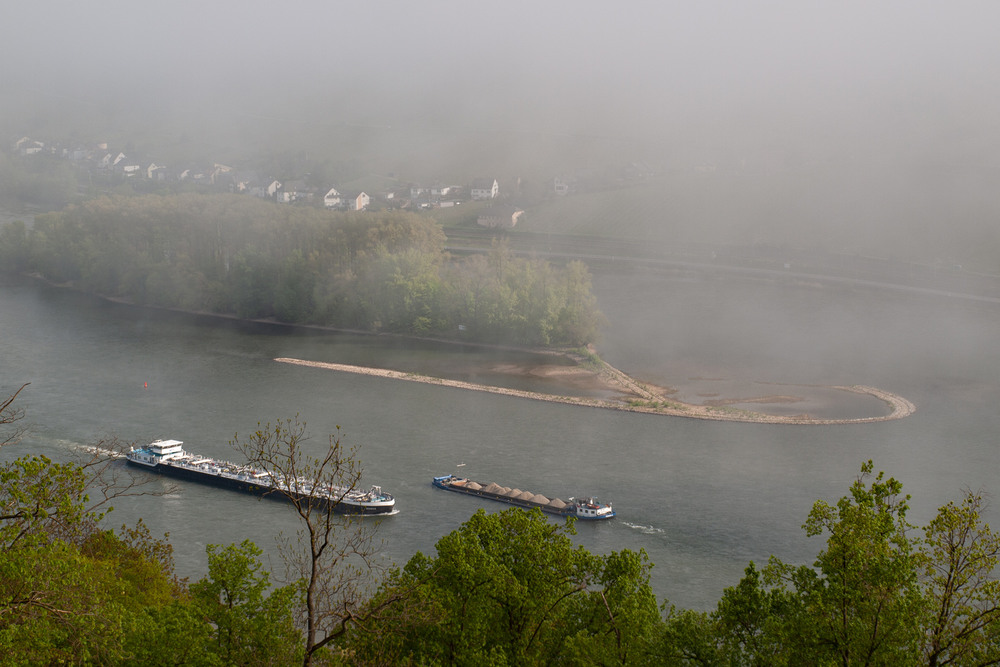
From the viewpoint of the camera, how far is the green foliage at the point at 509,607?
25.7 feet

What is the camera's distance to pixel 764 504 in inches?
777

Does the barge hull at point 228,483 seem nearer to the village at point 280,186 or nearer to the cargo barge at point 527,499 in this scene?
the cargo barge at point 527,499

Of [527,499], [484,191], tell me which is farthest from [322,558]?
[484,191]

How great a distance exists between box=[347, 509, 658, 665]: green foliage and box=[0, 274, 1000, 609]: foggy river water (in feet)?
22.8

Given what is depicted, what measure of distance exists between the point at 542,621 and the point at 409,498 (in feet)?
39.9

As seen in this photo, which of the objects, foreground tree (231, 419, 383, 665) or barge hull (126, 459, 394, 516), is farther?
barge hull (126, 459, 394, 516)

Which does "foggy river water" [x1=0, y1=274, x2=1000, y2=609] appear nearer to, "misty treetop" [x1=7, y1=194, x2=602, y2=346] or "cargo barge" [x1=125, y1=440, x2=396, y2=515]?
"cargo barge" [x1=125, y1=440, x2=396, y2=515]

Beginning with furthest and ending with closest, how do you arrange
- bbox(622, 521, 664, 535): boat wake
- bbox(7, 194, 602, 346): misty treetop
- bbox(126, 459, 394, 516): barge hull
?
1. bbox(7, 194, 602, 346): misty treetop
2. bbox(126, 459, 394, 516): barge hull
3. bbox(622, 521, 664, 535): boat wake

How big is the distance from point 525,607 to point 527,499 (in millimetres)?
11699

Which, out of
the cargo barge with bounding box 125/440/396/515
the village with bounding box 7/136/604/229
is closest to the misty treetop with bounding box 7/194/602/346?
the village with bounding box 7/136/604/229

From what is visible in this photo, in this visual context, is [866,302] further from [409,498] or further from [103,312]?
[103,312]

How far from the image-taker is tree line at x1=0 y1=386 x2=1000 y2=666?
670 cm

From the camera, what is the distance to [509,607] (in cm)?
834

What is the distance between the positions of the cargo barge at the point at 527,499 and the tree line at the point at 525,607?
10019 millimetres
